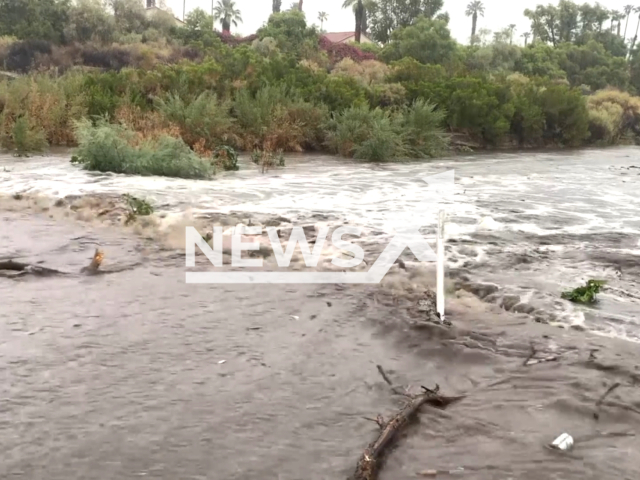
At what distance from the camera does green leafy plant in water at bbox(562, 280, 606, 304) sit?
4969 mm

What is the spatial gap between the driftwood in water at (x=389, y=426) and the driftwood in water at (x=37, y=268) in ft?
9.19

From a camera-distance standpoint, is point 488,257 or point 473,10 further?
point 473,10

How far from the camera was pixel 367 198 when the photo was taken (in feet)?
32.0

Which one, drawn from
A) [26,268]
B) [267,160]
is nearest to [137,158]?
[267,160]

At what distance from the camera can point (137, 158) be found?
1102 centimetres

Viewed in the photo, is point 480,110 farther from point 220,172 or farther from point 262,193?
point 262,193

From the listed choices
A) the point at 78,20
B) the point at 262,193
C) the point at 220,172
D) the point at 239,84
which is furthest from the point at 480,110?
the point at 78,20

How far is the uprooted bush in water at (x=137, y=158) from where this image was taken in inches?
432

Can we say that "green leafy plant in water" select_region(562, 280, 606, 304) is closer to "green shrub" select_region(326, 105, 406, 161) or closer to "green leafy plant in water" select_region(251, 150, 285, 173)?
→ "green leafy plant in water" select_region(251, 150, 285, 173)

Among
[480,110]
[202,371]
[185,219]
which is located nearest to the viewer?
[202,371]

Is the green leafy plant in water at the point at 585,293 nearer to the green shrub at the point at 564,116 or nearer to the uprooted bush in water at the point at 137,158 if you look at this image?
the uprooted bush in water at the point at 137,158

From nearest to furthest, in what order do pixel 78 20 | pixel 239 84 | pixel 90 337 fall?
pixel 90 337, pixel 239 84, pixel 78 20

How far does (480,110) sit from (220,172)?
10.0 m

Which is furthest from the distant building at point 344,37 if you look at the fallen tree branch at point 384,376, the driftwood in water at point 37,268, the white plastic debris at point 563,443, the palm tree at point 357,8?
the white plastic debris at point 563,443
